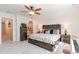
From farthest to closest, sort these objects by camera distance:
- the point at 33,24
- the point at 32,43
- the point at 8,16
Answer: the point at 32,43 < the point at 8,16 < the point at 33,24

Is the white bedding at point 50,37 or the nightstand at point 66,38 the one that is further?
the white bedding at point 50,37

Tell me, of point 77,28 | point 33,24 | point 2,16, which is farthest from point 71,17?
point 2,16

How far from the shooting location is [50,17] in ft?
6.03

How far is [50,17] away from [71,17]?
0.39 metres

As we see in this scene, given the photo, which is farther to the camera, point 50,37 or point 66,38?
point 50,37

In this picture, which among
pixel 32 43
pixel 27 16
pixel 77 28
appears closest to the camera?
pixel 77 28

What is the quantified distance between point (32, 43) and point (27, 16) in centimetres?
138

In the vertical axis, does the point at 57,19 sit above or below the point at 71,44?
above

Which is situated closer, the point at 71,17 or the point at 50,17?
the point at 71,17

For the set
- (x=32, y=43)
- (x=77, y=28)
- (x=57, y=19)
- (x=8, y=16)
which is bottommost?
(x=32, y=43)

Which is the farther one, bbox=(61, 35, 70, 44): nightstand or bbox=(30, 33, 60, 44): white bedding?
bbox=(30, 33, 60, 44): white bedding

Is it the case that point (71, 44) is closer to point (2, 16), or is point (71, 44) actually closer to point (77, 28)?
point (77, 28)
